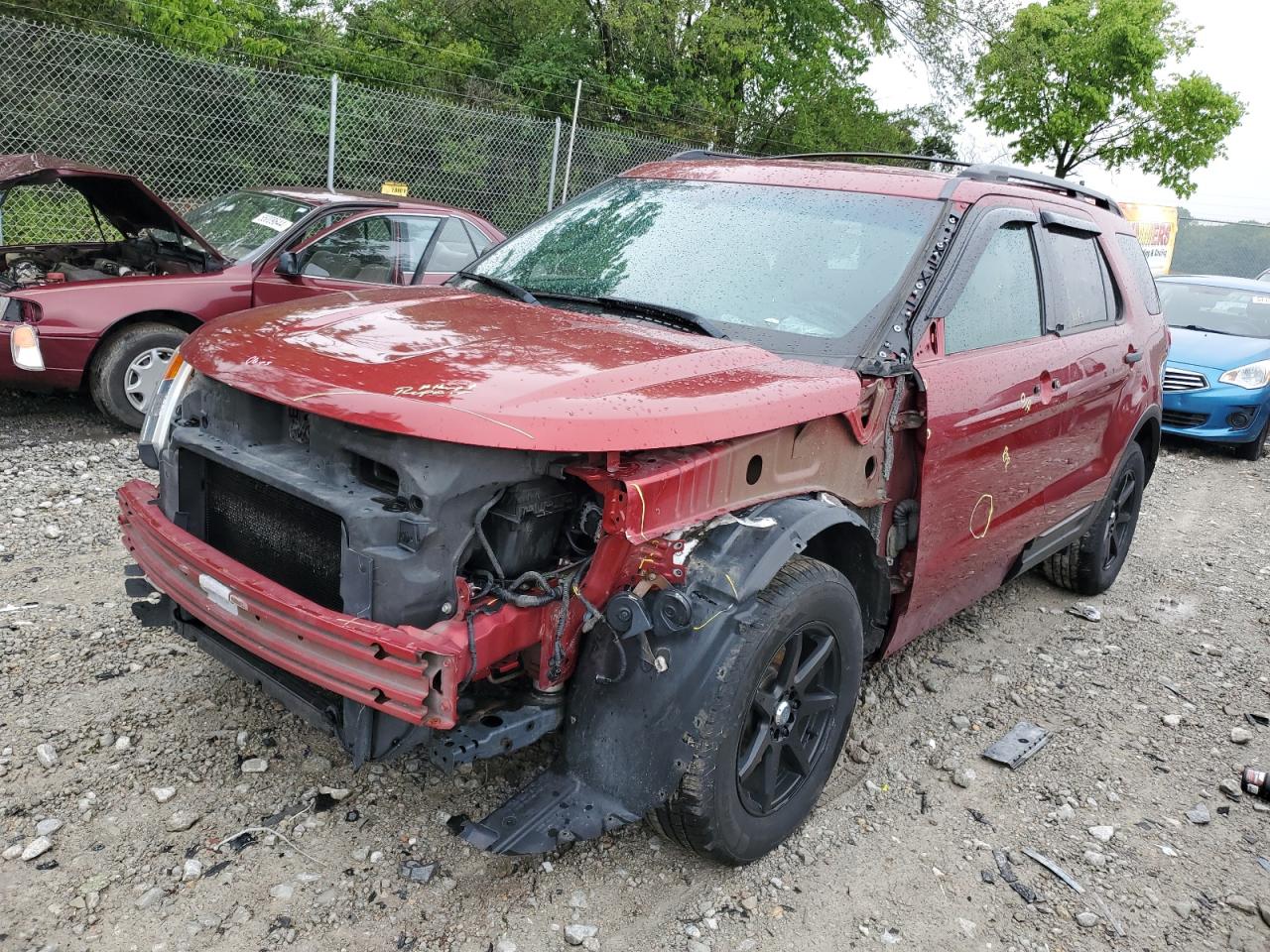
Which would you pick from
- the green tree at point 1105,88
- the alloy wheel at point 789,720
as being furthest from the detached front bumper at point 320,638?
the green tree at point 1105,88

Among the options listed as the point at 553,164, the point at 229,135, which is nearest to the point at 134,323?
the point at 229,135

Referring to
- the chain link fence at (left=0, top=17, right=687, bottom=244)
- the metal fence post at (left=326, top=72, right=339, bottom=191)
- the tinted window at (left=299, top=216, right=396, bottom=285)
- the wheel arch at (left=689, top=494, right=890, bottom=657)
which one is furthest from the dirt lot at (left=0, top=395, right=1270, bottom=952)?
the metal fence post at (left=326, top=72, right=339, bottom=191)

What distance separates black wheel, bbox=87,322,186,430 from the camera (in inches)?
245

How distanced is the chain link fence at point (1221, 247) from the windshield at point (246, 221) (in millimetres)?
24117

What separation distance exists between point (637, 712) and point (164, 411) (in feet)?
5.57

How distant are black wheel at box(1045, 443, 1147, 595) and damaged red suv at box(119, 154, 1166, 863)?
154cm

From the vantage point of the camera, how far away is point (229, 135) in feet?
36.2

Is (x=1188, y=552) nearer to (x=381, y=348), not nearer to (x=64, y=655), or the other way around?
(x=381, y=348)

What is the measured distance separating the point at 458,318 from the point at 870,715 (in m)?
2.12

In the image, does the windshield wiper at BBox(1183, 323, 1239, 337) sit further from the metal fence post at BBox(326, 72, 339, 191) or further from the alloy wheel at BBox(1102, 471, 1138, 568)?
the metal fence post at BBox(326, 72, 339, 191)

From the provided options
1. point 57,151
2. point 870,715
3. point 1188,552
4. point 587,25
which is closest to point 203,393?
point 870,715

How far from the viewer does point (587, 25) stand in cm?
2048

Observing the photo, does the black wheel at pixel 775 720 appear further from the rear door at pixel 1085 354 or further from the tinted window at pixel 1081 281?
the tinted window at pixel 1081 281

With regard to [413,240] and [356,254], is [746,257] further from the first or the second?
[413,240]
